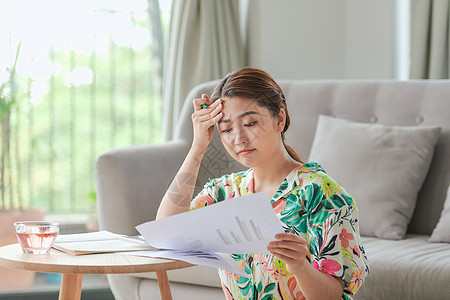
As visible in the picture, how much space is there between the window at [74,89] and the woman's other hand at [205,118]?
1.99 metres

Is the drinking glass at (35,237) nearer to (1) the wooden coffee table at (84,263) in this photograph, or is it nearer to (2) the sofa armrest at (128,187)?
(1) the wooden coffee table at (84,263)

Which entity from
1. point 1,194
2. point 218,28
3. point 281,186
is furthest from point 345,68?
point 281,186

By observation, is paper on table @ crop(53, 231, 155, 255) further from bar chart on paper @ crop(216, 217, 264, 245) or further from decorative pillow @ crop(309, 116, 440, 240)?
decorative pillow @ crop(309, 116, 440, 240)

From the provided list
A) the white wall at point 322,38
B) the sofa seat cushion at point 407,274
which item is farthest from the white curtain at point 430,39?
the sofa seat cushion at point 407,274

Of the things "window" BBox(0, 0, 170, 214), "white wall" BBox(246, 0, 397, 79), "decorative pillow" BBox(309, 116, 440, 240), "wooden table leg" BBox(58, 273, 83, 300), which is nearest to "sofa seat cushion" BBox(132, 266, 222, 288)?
"decorative pillow" BBox(309, 116, 440, 240)

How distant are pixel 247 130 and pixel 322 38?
86.0 inches

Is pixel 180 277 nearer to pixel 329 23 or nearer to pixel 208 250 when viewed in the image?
pixel 208 250

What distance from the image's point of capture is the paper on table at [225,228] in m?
0.82

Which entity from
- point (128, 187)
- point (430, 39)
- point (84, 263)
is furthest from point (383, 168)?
point (84, 263)

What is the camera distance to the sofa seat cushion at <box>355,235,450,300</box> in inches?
60.2

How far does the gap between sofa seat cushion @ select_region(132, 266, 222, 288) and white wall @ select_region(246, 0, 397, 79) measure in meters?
1.50

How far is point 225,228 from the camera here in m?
0.89

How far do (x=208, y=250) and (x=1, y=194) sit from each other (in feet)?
7.22

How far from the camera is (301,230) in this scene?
1.04 metres
